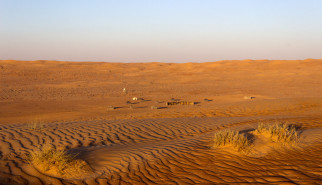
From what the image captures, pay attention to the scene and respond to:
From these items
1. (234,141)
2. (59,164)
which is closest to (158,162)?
(234,141)

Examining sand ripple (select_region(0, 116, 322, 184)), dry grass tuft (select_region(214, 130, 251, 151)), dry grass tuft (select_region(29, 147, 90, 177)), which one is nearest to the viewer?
sand ripple (select_region(0, 116, 322, 184))

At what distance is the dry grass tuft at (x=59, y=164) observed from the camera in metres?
5.35

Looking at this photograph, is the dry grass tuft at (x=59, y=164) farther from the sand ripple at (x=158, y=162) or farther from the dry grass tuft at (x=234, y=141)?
the dry grass tuft at (x=234, y=141)

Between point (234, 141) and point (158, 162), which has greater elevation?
point (234, 141)

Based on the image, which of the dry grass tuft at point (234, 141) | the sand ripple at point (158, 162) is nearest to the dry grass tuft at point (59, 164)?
the sand ripple at point (158, 162)

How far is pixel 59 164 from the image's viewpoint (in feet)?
17.8

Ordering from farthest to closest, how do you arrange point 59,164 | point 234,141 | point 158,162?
point 234,141
point 158,162
point 59,164

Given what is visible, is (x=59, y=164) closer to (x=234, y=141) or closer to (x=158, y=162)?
(x=158, y=162)

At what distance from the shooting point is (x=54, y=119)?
13211 mm

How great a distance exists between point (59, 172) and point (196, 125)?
5.76m

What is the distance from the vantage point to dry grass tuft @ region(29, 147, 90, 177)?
5.35 meters

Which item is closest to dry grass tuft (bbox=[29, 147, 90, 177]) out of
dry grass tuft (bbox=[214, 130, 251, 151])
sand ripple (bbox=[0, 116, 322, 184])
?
sand ripple (bbox=[0, 116, 322, 184])

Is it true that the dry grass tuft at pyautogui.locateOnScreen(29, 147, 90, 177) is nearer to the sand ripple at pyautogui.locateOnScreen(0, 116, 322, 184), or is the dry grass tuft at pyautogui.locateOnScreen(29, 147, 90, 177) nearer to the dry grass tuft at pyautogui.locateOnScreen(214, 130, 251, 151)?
the sand ripple at pyautogui.locateOnScreen(0, 116, 322, 184)

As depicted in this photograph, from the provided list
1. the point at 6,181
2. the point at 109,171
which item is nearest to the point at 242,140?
the point at 109,171
